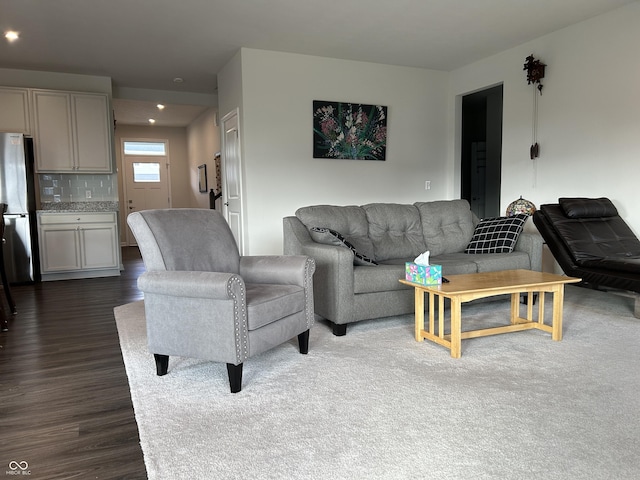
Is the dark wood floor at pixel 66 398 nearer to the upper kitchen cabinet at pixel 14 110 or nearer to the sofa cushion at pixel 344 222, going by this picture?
the sofa cushion at pixel 344 222

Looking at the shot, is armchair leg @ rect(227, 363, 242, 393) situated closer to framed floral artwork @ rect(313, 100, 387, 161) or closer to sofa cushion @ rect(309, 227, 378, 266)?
Result: sofa cushion @ rect(309, 227, 378, 266)

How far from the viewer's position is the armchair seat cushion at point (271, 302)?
90.5 inches

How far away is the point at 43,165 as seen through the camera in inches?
229

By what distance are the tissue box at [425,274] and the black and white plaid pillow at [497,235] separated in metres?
1.31

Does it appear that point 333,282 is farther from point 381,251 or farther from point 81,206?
point 81,206

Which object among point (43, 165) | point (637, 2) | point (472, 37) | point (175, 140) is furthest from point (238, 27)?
point (175, 140)

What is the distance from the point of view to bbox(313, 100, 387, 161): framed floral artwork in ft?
18.4

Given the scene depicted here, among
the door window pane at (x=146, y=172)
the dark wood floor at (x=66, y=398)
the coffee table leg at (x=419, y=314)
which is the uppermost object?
the door window pane at (x=146, y=172)

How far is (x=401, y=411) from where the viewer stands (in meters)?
2.01

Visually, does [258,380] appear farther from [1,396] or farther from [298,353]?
[1,396]

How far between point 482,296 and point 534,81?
3.43 meters

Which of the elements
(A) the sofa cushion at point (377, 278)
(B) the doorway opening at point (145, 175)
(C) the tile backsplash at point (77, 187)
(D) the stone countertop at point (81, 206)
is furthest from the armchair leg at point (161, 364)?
(B) the doorway opening at point (145, 175)

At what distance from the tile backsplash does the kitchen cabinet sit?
682mm

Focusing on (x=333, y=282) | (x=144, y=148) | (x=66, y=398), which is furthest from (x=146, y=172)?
(x=66, y=398)
